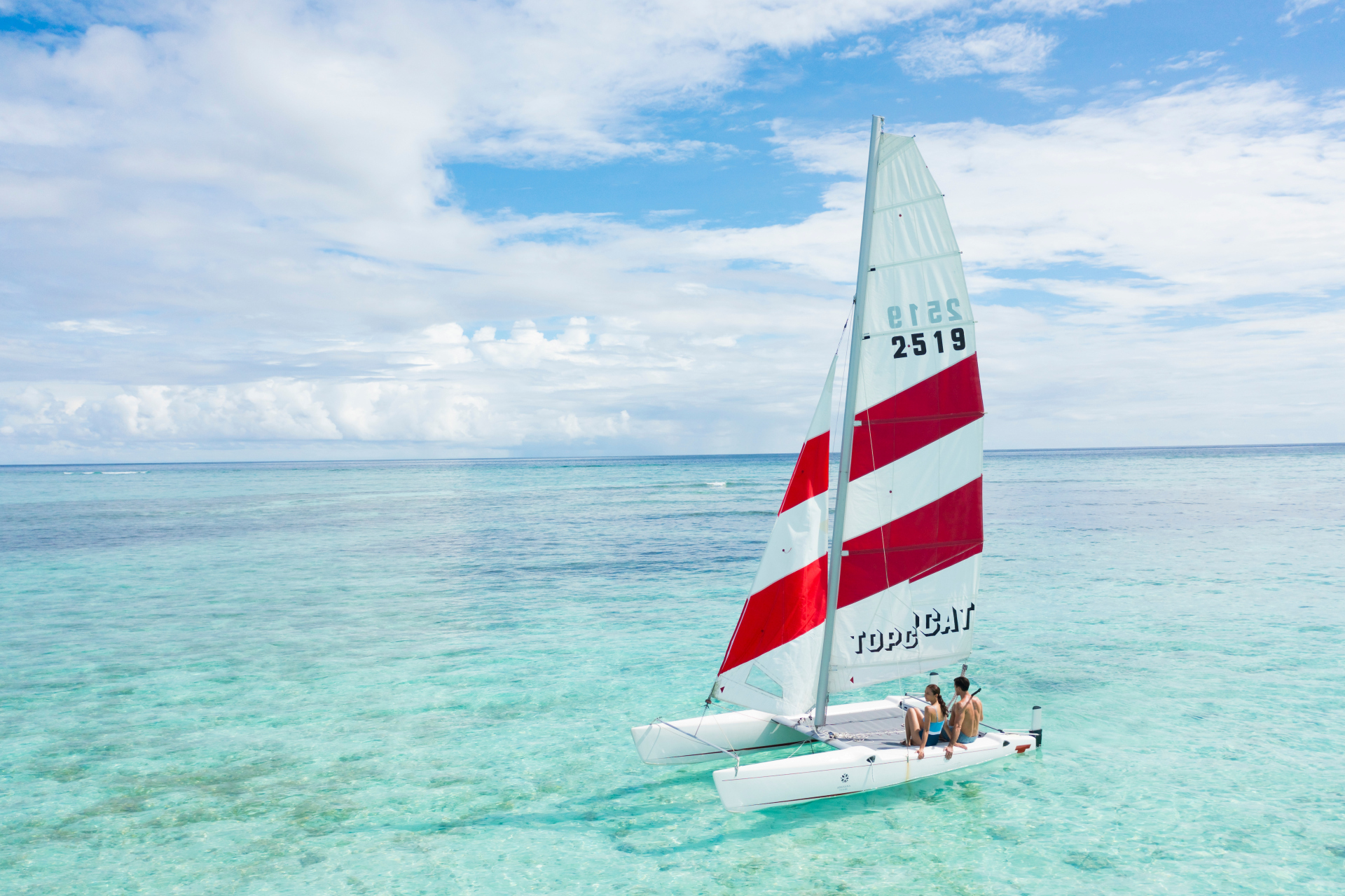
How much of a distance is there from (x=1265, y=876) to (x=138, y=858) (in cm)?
1288

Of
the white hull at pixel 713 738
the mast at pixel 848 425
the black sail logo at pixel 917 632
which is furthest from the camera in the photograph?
the white hull at pixel 713 738

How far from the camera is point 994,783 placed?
1095 centimetres

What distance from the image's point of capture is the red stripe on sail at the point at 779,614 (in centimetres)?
938

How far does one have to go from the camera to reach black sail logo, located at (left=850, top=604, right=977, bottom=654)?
9.76m

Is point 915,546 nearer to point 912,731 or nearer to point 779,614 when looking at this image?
point 779,614

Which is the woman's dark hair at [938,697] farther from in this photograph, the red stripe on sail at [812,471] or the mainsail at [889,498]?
the red stripe on sail at [812,471]

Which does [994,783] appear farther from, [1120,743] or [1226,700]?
[1226,700]

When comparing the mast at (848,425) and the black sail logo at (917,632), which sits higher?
the mast at (848,425)

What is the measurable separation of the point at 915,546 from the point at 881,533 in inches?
20.8

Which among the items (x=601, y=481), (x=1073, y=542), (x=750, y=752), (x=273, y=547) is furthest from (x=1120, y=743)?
(x=601, y=481)

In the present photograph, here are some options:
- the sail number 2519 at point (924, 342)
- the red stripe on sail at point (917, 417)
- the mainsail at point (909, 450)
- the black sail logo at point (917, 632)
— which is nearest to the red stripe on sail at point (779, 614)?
the mainsail at point (909, 450)

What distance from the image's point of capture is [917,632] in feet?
32.6

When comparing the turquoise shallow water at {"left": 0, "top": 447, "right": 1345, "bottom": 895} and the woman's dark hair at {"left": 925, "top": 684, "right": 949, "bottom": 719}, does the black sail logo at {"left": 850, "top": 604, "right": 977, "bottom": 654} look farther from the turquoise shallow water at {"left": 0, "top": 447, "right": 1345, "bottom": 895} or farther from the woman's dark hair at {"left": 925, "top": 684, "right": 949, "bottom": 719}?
the turquoise shallow water at {"left": 0, "top": 447, "right": 1345, "bottom": 895}

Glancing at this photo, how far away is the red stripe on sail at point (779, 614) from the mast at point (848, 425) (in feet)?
0.64
